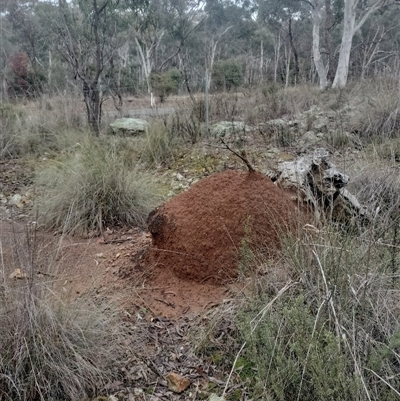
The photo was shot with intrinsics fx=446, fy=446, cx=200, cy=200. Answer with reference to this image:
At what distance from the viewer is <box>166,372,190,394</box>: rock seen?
1.89 meters

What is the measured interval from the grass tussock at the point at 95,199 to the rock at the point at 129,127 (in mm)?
3192

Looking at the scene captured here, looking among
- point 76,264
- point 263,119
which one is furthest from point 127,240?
point 263,119

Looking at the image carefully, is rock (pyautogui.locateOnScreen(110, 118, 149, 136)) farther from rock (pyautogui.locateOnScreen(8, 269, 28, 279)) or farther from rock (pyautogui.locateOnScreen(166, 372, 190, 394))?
rock (pyautogui.locateOnScreen(166, 372, 190, 394))

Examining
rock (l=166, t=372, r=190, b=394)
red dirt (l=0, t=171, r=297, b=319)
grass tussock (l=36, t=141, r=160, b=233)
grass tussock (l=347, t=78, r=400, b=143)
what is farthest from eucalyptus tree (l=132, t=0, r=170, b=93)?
rock (l=166, t=372, r=190, b=394)

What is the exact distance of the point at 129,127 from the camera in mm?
7395

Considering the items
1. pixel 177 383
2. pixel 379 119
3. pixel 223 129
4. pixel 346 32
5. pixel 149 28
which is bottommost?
pixel 177 383

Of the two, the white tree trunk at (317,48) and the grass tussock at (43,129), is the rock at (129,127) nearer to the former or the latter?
the grass tussock at (43,129)

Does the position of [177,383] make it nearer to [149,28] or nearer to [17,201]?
[17,201]

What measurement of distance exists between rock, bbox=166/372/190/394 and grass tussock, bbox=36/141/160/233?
6.04 ft

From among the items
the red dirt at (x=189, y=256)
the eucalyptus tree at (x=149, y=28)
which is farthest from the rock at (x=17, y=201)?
the eucalyptus tree at (x=149, y=28)

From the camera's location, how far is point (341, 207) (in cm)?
303

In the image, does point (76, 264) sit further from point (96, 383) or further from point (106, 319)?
point (96, 383)

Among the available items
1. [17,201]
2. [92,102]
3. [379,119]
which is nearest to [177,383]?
[17,201]

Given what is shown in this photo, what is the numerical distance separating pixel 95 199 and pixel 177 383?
6.95 ft
